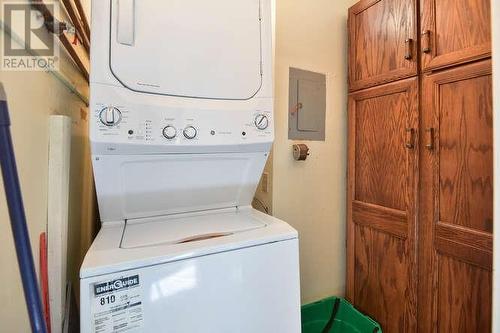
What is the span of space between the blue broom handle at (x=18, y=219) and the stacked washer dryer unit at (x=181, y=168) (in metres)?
0.29

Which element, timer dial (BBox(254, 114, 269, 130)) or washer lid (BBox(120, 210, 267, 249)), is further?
timer dial (BBox(254, 114, 269, 130))

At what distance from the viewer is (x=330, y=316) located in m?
1.75

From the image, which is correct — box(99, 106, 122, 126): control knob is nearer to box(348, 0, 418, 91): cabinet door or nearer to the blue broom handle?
the blue broom handle

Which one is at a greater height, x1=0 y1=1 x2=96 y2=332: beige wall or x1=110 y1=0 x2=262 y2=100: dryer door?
x1=110 y1=0 x2=262 y2=100: dryer door

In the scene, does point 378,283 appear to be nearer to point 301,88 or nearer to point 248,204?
point 248,204

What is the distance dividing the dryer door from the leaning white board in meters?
0.27

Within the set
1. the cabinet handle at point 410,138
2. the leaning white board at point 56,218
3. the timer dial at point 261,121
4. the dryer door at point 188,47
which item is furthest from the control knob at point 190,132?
the cabinet handle at point 410,138

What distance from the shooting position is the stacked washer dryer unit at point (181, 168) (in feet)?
2.39

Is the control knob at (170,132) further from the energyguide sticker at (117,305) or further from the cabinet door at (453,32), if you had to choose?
the cabinet door at (453,32)

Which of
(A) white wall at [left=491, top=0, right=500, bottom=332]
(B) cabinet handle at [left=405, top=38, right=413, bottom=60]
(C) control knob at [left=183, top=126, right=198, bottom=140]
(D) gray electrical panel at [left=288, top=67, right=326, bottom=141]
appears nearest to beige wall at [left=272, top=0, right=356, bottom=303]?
(D) gray electrical panel at [left=288, top=67, right=326, bottom=141]

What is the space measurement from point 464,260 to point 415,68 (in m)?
0.99

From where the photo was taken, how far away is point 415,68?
1.39m

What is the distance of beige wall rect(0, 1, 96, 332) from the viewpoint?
566mm

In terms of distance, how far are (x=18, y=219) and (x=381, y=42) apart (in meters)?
1.83
